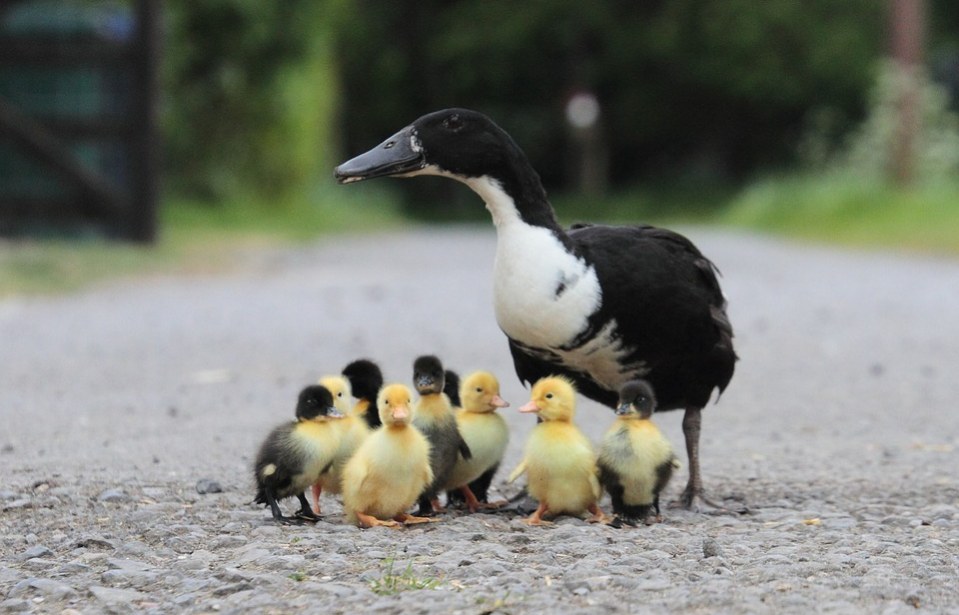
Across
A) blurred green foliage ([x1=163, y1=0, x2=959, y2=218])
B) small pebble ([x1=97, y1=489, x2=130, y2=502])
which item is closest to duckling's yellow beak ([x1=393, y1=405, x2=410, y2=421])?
small pebble ([x1=97, y1=489, x2=130, y2=502])

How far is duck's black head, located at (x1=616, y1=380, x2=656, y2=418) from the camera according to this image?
463cm

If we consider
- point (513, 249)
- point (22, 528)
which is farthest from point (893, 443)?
point (22, 528)

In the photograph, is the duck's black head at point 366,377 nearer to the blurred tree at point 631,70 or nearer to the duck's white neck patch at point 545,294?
the duck's white neck patch at point 545,294

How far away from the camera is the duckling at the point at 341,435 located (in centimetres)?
470

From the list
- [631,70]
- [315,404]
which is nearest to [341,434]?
[315,404]

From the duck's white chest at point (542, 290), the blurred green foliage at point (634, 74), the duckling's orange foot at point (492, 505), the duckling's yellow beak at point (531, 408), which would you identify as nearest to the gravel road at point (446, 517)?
the duckling's orange foot at point (492, 505)

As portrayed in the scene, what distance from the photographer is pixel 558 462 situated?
4629mm

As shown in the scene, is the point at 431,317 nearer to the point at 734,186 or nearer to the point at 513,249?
the point at 513,249

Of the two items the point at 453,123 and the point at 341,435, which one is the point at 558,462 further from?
the point at 453,123

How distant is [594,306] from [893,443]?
2.29 meters

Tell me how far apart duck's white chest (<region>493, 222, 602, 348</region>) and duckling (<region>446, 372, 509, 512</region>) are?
0.34 meters

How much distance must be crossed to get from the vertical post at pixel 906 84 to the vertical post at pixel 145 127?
11726 millimetres

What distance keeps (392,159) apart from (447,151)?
0.56 ft

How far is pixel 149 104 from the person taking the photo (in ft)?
51.5
